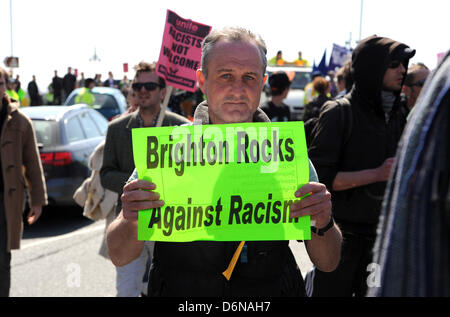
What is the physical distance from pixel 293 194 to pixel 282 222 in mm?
95

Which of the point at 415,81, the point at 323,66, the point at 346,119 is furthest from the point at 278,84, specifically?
the point at 323,66

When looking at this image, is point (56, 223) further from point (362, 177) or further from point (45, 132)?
point (362, 177)

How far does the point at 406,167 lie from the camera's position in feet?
3.33

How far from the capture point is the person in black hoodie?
339 cm

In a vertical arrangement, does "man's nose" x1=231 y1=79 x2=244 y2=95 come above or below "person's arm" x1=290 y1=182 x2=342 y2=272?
above

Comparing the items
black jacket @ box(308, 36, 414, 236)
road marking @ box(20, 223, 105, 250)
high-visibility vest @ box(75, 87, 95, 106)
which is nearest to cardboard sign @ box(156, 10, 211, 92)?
black jacket @ box(308, 36, 414, 236)

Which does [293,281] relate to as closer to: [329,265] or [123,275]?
[329,265]

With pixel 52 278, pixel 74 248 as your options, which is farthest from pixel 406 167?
pixel 74 248

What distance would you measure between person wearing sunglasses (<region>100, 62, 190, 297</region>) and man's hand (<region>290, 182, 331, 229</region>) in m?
2.52

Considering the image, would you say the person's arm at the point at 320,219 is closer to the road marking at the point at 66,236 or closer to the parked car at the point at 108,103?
the road marking at the point at 66,236

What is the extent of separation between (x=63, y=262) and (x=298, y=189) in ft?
17.3

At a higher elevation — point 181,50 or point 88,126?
point 181,50

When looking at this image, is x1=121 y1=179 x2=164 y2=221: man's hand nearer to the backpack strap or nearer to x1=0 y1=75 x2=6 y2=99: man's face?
the backpack strap

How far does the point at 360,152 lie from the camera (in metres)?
3.41
